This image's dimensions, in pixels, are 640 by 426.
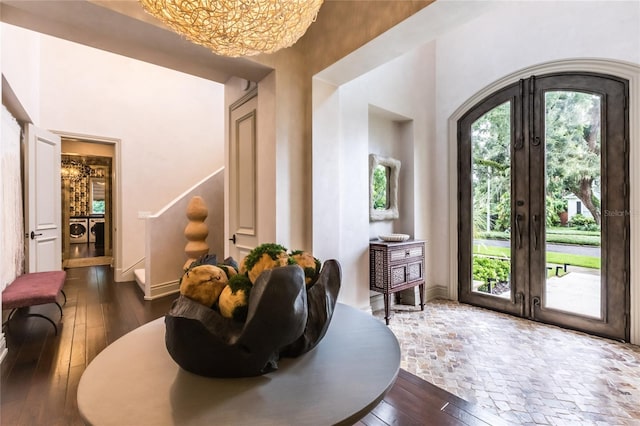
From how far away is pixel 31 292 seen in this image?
102 inches

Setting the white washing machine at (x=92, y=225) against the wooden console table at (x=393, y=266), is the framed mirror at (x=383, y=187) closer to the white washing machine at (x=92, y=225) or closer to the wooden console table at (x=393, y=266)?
the wooden console table at (x=393, y=266)

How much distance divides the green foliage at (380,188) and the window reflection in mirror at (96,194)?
10.4 m

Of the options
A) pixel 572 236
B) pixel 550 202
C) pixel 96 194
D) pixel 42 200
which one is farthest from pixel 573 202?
pixel 96 194

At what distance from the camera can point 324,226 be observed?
2750mm

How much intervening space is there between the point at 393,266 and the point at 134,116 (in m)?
4.88

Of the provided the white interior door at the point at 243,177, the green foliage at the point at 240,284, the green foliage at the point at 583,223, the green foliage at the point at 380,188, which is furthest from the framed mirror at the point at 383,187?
the green foliage at the point at 240,284

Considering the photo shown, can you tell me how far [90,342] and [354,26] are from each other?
3.44 metres

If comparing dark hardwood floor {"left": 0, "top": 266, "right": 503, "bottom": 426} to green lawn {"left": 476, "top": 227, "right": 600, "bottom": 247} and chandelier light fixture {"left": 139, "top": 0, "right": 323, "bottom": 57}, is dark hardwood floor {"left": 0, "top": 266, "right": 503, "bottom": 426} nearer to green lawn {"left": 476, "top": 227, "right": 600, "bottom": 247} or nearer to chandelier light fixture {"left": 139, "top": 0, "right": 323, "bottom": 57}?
chandelier light fixture {"left": 139, "top": 0, "right": 323, "bottom": 57}

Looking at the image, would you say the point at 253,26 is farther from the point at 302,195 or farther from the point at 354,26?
the point at 302,195

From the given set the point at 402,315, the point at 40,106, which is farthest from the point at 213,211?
the point at 402,315

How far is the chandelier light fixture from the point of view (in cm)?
127

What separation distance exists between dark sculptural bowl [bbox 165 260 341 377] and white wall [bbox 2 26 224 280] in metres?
4.85

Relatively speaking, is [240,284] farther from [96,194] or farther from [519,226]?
[96,194]

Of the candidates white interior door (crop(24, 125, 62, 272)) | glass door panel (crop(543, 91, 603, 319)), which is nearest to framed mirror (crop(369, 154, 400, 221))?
glass door panel (crop(543, 91, 603, 319))
